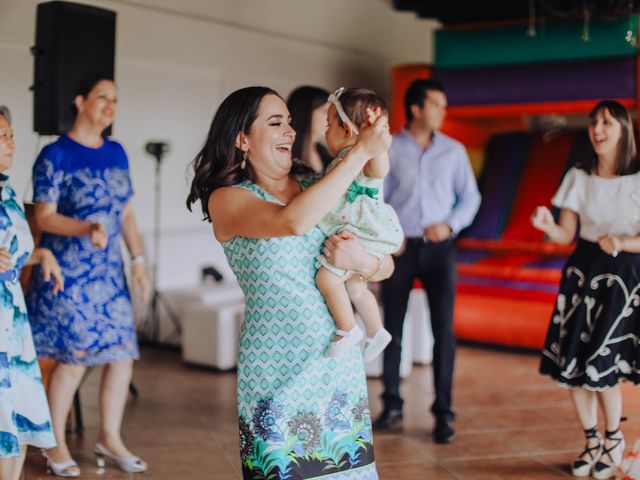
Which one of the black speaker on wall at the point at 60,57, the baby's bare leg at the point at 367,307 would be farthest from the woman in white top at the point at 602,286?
the black speaker on wall at the point at 60,57

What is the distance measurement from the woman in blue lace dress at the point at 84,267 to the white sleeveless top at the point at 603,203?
2.02m

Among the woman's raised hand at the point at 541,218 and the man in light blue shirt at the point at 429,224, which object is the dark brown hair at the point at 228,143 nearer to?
the woman's raised hand at the point at 541,218

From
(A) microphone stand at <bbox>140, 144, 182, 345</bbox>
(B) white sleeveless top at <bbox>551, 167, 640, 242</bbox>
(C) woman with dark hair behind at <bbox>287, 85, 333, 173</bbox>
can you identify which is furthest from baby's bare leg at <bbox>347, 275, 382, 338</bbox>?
(A) microphone stand at <bbox>140, 144, 182, 345</bbox>

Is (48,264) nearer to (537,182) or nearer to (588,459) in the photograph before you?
(588,459)

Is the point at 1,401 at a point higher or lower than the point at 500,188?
lower

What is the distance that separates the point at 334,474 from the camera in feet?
8.01

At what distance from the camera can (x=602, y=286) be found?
3906mm

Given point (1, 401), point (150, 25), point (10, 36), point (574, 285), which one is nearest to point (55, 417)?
point (1, 401)

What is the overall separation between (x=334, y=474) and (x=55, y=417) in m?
1.99

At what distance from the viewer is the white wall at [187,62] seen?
6043 mm

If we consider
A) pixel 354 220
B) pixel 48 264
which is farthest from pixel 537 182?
pixel 354 220

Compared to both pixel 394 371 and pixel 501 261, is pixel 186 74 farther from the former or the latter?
pixel 394 371

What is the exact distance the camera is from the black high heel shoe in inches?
158

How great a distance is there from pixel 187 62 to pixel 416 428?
12.5ft
